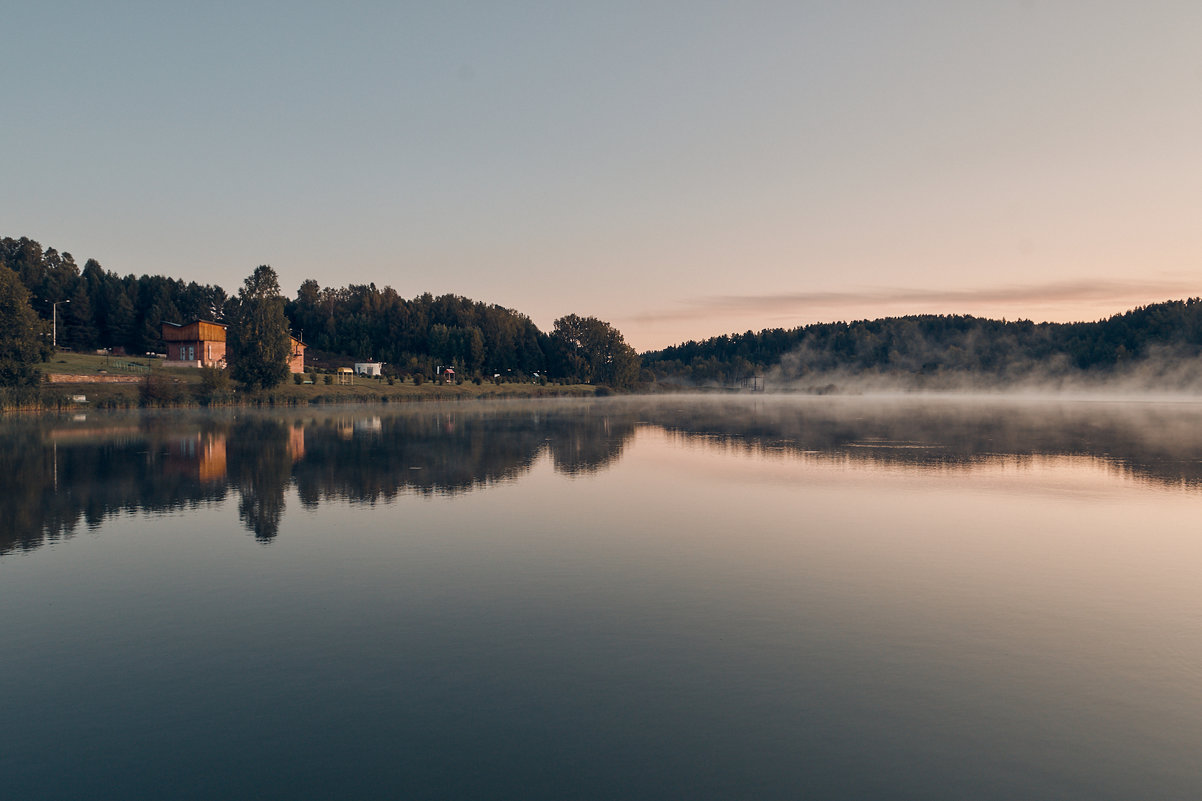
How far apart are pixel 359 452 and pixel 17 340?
2602 inches

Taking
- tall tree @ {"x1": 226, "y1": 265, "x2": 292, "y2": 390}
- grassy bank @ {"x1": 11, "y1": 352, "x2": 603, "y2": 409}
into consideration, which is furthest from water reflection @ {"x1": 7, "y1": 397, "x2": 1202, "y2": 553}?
tall tree @ {"x1": 226, "y1": 265, "x2": 292, "y2": 390}

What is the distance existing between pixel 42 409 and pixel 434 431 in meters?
51.4

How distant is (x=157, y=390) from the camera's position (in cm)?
9606

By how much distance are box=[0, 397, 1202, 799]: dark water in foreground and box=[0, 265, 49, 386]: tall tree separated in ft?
223

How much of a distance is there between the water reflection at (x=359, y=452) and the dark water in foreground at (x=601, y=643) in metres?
0.61

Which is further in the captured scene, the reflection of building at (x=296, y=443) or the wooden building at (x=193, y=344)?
the wooden building at (x=193, y=344)

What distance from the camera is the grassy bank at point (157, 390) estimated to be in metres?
89.2

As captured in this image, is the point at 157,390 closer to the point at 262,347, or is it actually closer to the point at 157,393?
the point at 157,393

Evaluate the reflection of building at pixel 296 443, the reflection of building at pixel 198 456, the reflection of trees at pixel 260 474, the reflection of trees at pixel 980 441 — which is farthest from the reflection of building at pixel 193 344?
the reflection of trees at pixel 980 441

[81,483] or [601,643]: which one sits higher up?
[81,483]

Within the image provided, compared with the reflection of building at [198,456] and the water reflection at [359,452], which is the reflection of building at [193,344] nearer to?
the water reflection at [359,452]

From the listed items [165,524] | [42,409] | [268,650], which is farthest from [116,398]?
[268,650]

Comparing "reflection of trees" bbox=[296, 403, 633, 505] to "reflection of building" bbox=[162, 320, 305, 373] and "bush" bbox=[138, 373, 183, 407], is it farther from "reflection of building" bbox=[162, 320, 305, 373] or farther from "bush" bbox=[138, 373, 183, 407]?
"reflection of building" bbox=[162, 320, 305, 373]

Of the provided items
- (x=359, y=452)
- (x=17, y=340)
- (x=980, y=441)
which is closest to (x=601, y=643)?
(x=359, y=452)
